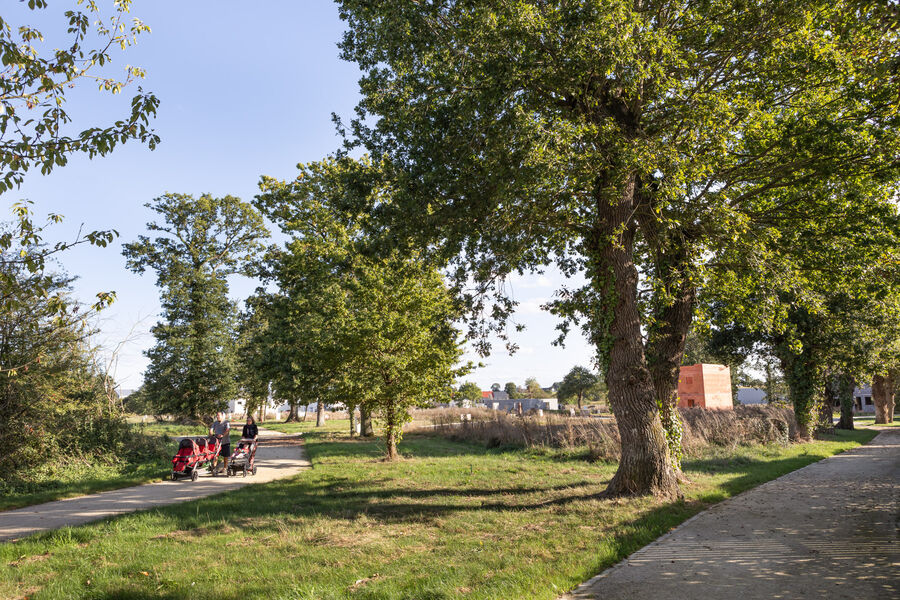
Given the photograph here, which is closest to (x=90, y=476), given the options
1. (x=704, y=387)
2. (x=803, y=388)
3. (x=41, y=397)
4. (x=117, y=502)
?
(x=41, y=397)

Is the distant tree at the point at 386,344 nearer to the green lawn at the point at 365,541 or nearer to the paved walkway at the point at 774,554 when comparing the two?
the green lawn at the point at 365,541

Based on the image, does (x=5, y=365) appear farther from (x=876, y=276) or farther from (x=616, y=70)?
(x=876, y=276)

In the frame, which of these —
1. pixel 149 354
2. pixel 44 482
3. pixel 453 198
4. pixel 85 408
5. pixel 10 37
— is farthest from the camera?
pixel 149 354

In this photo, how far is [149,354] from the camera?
1260 inches

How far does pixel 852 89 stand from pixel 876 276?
167 inches

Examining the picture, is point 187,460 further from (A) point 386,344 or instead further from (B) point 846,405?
(B) point 846,405

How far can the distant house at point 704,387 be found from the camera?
2591 cm

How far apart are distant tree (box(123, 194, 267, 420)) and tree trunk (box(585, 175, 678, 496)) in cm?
2582

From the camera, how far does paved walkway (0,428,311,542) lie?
8.73m

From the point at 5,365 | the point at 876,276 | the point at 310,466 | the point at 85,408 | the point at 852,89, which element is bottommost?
the point at 310,466

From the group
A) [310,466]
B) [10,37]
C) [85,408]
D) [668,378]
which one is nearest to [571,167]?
[668,378]

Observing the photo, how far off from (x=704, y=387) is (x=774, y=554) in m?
21.7

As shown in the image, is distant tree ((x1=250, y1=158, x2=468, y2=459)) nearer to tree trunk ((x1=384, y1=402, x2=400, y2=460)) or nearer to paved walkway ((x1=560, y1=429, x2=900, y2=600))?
tree trunk ((x1=384, y1=402, x2=400, y2=460))

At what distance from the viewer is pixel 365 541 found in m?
7.30
